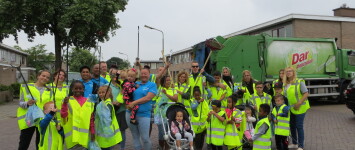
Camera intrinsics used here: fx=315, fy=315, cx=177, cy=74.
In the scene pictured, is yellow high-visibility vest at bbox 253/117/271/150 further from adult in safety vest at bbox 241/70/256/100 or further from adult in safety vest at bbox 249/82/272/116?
adult in safety vest at bbox 241/70/256/100

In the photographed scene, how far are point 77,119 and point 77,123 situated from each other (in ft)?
0.18

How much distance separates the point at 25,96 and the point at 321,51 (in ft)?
47.3

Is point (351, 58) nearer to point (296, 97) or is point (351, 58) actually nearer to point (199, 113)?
point (296, 97)

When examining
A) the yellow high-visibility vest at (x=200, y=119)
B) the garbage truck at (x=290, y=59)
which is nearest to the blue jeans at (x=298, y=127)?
the yellow high-visibility vest at (x=200, y=119)

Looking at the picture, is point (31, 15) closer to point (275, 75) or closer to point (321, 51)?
point (275, 75)

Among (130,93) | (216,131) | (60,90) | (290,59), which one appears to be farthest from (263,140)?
(290,59)

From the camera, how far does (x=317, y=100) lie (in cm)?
1891

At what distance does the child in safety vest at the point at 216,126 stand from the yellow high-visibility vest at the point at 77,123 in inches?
95.3

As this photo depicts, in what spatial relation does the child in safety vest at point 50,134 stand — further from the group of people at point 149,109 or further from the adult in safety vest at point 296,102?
the adult in safety vest at point 296,102

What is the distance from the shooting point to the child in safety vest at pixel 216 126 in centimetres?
596

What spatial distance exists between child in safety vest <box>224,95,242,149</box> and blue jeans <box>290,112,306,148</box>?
4.36 ft

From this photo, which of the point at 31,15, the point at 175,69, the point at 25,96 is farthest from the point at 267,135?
the point at 175,69

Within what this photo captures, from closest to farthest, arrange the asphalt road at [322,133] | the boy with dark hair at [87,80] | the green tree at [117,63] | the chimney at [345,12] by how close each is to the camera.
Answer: the boy with dark hair at [87,80], the green tree at [117,63], the asphalt road at [322,133], the chimney at [345,12]

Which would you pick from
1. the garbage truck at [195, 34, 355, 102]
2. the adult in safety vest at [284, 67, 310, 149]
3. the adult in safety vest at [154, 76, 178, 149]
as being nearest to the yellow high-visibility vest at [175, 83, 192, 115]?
the adult in safety vest at [154, 76, 178, 149]
